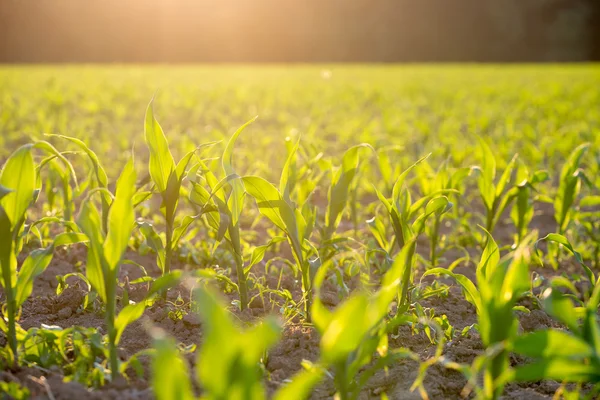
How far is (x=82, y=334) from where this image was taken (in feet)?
5.58

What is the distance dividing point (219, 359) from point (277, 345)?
894 mm

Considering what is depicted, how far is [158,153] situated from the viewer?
182 cm

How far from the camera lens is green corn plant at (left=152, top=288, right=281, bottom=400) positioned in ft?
3.14

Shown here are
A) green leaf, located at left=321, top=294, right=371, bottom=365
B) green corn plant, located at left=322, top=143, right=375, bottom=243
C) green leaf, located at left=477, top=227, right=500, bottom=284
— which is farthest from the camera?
green corn plant, located at left=322, top=143, right=375, bottom=243

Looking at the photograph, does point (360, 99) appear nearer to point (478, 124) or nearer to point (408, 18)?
point (478, 124)

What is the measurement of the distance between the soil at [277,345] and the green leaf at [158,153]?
1.43ft

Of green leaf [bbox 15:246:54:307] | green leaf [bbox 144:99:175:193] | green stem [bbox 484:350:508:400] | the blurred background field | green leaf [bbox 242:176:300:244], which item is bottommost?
the blurred background field

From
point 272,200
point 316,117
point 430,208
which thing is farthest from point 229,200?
→ point 316,117

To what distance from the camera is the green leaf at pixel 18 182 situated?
149 centimetres

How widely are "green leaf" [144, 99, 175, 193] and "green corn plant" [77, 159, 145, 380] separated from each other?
258mm

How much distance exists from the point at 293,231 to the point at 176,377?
2.73 ft

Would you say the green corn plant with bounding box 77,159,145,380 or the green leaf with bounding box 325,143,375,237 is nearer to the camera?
the green corn plant with bounding box 77,159,145,380

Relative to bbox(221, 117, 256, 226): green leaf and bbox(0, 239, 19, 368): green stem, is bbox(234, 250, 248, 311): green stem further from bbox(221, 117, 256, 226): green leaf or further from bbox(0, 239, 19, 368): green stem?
bbox(0, 239, 19, 368): green stem

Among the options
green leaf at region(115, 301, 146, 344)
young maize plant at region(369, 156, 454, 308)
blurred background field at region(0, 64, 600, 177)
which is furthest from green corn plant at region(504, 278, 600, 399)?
blurred background field at region(0, 64, 600, 177)
